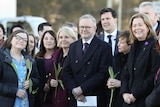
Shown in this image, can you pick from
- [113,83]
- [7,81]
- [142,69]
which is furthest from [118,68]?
[7,81]

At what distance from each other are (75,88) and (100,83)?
36cm

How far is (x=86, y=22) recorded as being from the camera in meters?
6.62

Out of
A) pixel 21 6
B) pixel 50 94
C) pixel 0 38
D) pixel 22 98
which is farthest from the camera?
pixel 21 6

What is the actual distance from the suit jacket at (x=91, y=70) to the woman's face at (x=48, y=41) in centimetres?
74

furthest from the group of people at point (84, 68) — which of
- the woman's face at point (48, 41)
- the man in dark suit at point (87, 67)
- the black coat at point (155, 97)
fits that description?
the black coat at point (155, 97)

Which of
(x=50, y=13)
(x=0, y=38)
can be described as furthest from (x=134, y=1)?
(x=0, y=38)

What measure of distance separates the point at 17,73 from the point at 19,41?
46cm

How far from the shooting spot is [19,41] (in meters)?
6.45

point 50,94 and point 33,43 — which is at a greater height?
point 33,43

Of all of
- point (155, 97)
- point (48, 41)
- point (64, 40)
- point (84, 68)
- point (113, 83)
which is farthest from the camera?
point (48, 41)

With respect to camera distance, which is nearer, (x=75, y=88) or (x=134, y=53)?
(x=134, y=53)

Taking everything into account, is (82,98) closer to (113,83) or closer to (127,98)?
(113,83)

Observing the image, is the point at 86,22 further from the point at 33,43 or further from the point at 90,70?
the point at 33,43

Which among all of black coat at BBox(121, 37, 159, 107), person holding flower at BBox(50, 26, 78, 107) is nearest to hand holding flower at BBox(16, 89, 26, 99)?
person holding flower at BBox(50, 26, 78, 107)
